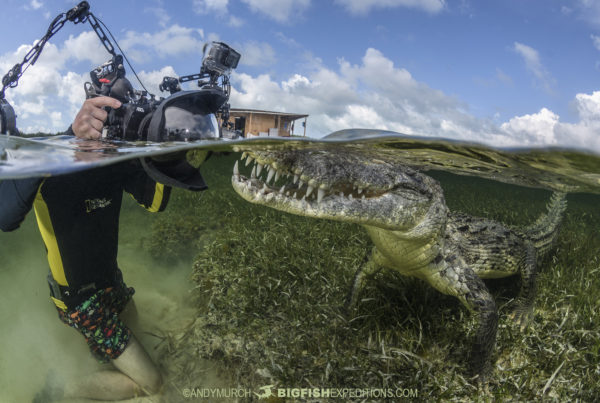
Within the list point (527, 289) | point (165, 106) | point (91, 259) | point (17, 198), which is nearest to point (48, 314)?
point (91, 259)

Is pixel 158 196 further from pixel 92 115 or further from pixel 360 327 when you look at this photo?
pixel 360 327

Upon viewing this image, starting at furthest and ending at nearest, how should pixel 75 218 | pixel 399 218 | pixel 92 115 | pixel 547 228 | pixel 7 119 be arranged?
pixel 547 228 < pixel 7 119 < pixel 75 218 < pixel 92 115 < pixel 399 218

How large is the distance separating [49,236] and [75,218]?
0.69 feet

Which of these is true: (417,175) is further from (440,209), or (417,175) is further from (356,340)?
(356,340)

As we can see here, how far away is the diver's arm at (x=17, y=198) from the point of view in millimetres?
2150

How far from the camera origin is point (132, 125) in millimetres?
2576

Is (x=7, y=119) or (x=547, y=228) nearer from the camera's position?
(x=7, y=119)

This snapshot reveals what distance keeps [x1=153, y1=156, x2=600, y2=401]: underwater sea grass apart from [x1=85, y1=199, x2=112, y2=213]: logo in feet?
4.04

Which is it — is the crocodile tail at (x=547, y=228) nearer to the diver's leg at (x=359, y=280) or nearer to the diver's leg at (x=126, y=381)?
the diver's leg at (x=359, y=280)

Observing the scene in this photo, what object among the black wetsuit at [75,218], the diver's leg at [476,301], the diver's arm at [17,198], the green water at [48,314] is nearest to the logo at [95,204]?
the black wetsuit at [75,218]

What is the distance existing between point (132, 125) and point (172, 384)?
2143 millimetres

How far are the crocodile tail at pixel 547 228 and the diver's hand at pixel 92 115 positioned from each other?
3908mm

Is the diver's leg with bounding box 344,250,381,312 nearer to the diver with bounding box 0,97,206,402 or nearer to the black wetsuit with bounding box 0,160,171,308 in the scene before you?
the diver with bounding box 0,97,206,402

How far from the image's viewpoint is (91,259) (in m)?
2.57
